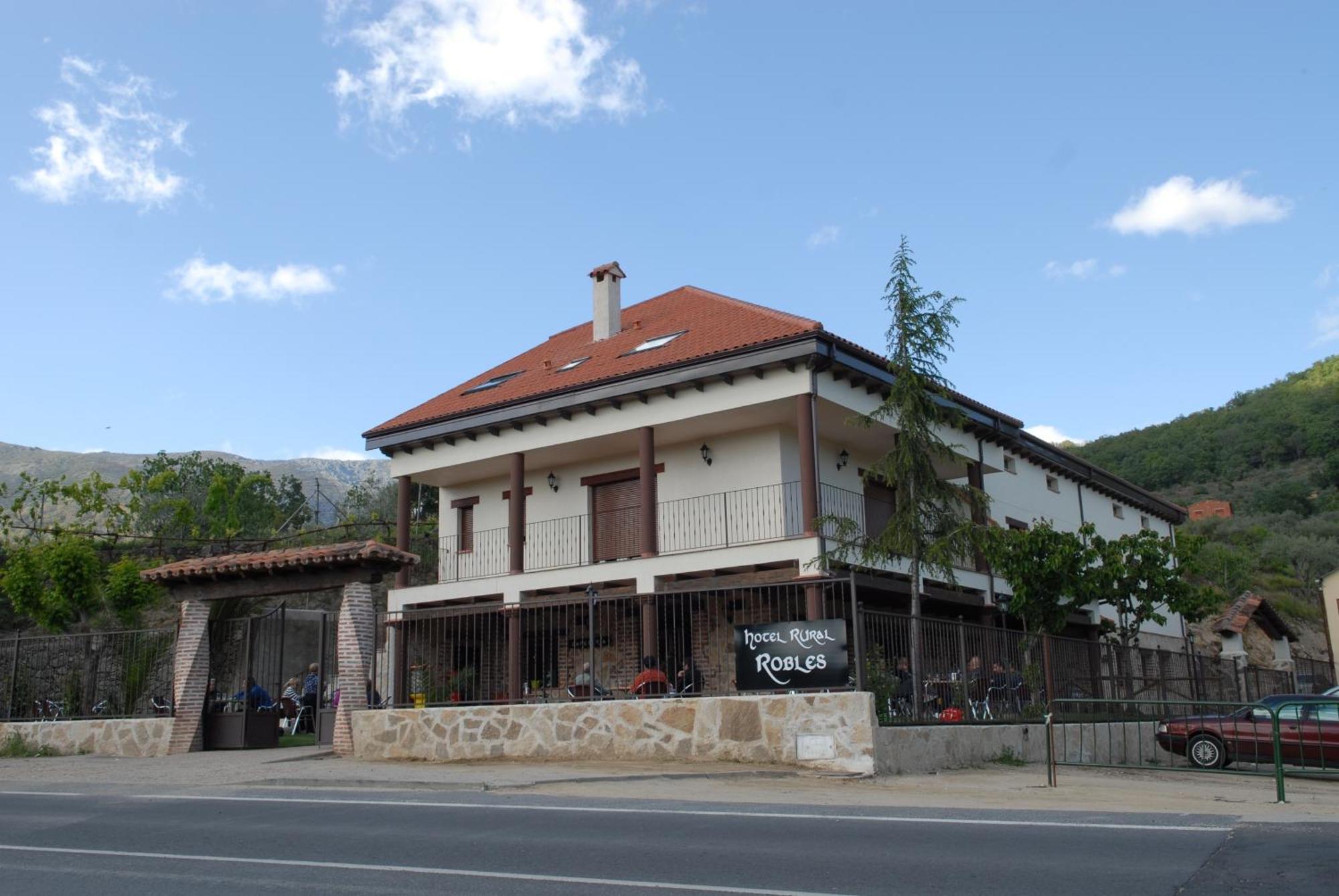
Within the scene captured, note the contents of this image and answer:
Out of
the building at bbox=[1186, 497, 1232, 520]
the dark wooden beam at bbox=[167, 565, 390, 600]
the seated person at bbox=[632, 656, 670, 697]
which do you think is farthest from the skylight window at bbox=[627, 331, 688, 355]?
the building at bbox=[1186, 497, 1232, 520]

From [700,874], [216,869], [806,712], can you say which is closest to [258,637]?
[806,712]

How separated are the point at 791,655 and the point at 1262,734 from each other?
6527 mm

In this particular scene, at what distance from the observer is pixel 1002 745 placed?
15.6 metres

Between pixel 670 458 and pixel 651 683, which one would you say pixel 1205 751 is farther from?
pixel 670 458

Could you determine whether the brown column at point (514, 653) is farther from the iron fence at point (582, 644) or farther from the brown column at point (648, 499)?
the brown column at point (648, 499)

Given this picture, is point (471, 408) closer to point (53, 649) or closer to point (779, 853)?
point (53, 649)

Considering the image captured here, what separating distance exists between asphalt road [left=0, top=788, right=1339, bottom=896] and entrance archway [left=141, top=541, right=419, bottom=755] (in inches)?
229

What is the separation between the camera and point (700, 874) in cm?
688

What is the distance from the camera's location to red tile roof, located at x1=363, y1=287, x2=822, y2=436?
67.3ft

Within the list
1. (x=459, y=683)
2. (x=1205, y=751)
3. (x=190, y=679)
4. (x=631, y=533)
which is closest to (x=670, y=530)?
(x=631, y=533)

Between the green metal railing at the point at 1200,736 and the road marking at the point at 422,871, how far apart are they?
22.5ft

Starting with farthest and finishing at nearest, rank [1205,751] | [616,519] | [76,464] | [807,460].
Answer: [76,464] < [616,519] < [807,460] < [1205,751]

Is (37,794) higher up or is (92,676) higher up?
(92,676)

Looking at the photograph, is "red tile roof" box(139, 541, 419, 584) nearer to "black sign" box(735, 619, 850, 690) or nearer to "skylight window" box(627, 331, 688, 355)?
"black sign" box(735, 619, 850, 690)
